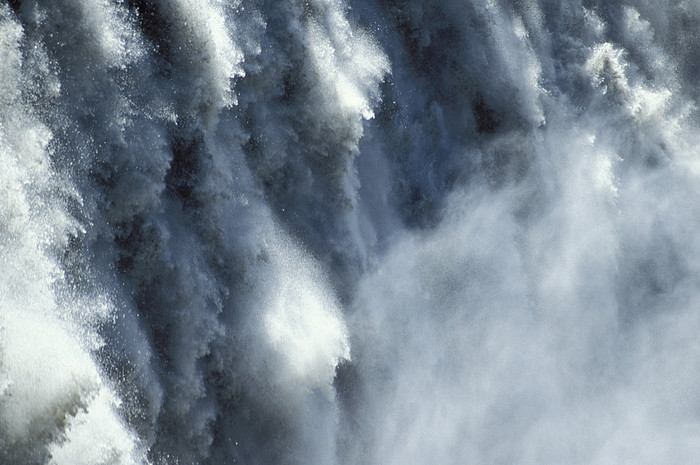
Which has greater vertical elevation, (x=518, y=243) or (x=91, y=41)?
(x=518, y=243)

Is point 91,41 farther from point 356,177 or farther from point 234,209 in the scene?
point 356,177

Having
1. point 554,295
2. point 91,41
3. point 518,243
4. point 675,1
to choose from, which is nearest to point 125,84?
point 91,41

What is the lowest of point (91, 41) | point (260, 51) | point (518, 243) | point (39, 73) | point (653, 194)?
point (39, 73)

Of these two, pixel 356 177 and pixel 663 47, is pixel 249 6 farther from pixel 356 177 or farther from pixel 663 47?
pixel 663 47

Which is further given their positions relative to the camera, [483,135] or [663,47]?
[663,47]

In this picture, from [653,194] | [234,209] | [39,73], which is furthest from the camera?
[653,194]

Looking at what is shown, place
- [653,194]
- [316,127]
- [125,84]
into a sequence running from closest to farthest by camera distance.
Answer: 1. [125,84]
2. [316,127]
3. [653,194]
